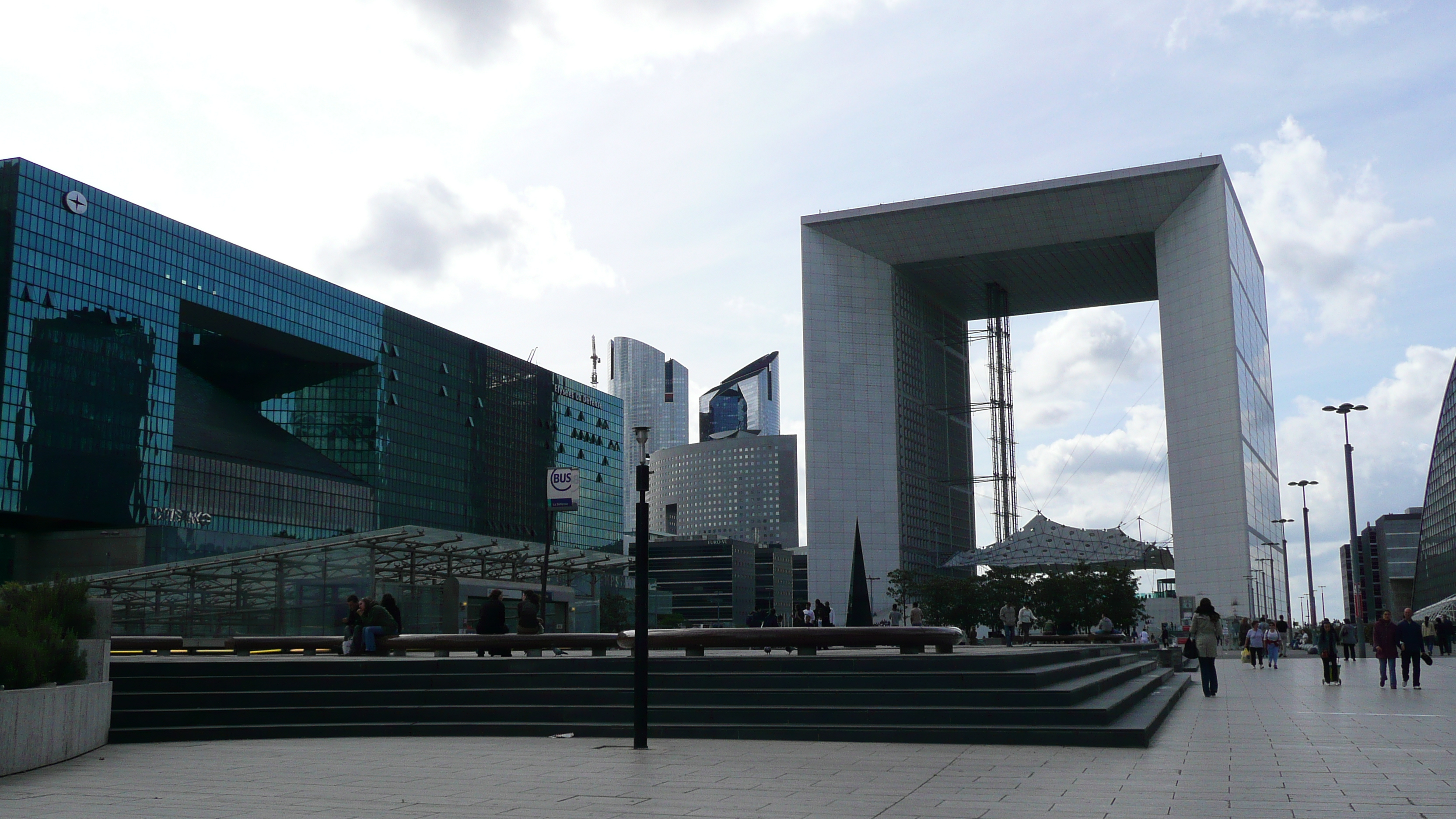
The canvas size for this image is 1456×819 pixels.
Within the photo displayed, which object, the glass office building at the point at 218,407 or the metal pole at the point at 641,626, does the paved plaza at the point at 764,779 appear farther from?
the glass office building at the point at 218,407

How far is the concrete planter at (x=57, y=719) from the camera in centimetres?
1258

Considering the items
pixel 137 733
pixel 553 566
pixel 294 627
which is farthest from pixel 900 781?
pixel 553 566

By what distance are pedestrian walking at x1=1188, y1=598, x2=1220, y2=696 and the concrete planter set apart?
17894mm

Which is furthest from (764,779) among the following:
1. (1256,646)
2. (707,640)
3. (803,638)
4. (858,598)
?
(1256,646)

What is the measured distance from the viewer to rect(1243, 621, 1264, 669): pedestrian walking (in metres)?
41.1

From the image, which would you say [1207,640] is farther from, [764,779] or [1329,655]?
[764,779]

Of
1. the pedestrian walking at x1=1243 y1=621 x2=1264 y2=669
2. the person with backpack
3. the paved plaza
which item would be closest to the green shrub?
the paved plaza

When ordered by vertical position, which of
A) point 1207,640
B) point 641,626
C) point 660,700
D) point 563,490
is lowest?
point 660,700

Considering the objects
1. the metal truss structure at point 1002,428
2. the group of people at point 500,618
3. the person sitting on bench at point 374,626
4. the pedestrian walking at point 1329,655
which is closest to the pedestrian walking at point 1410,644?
the pedestrian walking at point 1329,655

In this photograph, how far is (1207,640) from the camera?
22594mm

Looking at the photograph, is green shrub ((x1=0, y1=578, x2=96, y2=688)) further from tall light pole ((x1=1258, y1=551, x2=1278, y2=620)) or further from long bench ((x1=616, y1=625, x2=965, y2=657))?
tall light pole ((x1=1258, y1=551, x2=1278, y2=620))

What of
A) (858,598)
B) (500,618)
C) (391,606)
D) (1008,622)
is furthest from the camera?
(1008,622)

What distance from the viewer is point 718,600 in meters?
169

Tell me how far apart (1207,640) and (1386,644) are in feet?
17.7
